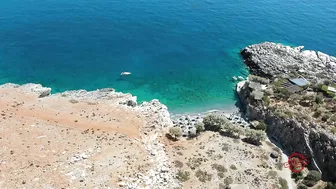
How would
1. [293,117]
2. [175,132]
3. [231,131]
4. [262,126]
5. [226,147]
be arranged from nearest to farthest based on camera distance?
1. [226,147]
2. [175,132]
3. [231,131]
4. [293,117]
5. [262,126]

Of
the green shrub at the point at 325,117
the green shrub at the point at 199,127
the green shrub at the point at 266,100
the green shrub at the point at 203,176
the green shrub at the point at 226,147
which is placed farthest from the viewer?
the green shrub at the point at 266,100

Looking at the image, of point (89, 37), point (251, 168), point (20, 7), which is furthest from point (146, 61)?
point (20, 7)

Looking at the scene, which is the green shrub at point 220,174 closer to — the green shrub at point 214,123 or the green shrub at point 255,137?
the green shrub at point 255,137

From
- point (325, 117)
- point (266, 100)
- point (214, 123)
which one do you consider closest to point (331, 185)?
point (325, 117)

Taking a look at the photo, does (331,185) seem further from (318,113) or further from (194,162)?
(194,162)

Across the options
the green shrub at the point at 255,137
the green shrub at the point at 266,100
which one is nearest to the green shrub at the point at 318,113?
the green shrub at the point at 266,100

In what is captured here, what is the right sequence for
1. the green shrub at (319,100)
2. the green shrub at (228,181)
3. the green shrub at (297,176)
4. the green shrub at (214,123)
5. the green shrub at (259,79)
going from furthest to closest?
1. the green shrub at (259,79)
2. the green shrub at (319,100)
3. the green shrub at (214,123)
4. the green shrub at (297,176)
5. the green shrub at (228,181)

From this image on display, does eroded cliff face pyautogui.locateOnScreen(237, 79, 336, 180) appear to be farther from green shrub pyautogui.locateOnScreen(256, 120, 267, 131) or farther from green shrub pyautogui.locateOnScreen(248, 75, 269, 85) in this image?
green shrub pyautogui.locateOnScreen(248, 75, 269, 85)
